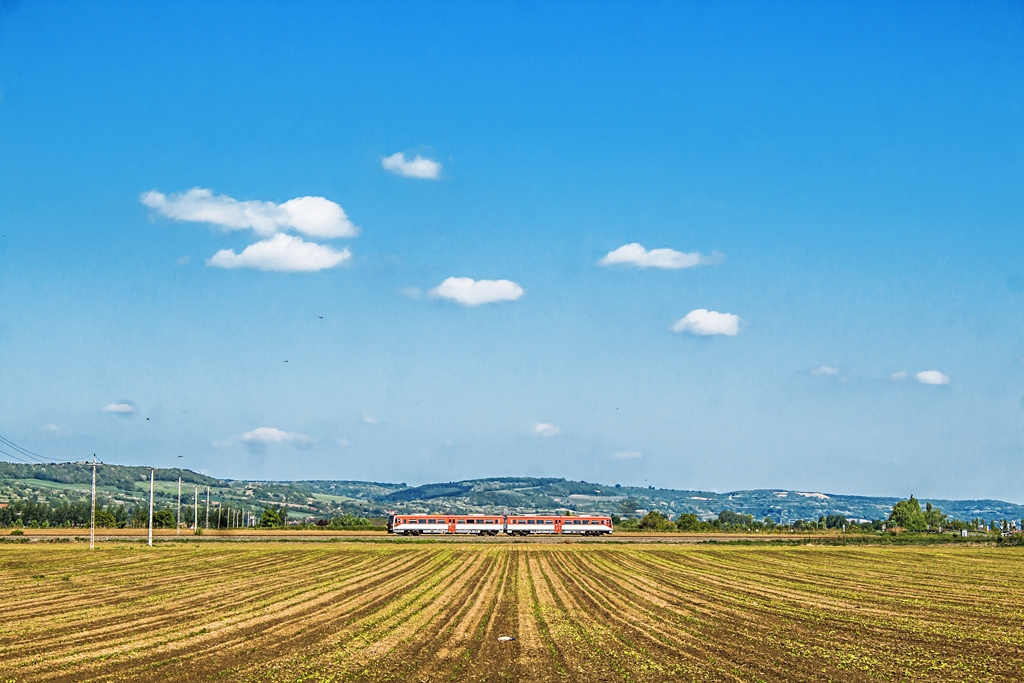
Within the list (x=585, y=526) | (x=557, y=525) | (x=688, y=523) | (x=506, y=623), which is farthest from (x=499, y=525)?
(x=506, y=623)

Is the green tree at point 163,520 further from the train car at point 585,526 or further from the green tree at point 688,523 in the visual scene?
the green tree at point 688,523

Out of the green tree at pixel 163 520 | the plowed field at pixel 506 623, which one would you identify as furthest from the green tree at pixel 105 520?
the plowed field at pixel 506 623

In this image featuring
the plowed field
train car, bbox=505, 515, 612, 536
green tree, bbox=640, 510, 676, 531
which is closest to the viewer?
the plowed field

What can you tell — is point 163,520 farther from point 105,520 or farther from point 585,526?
point 585,526

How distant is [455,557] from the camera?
77.9m

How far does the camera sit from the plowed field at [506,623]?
82.2 ft

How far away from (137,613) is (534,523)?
116193 millimetres

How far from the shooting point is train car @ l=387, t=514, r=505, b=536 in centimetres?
14375

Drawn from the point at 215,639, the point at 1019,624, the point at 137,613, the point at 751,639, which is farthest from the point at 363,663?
the point at 1019,624

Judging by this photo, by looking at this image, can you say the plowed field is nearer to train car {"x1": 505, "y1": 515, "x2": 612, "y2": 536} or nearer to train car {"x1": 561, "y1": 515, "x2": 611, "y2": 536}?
train car {"x1": 505, "y1": 515, "x2": 612, "y2": 536}

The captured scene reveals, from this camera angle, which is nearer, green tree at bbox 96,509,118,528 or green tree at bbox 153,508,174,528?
green tree at bbox 153,508,174,528

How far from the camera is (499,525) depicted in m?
148

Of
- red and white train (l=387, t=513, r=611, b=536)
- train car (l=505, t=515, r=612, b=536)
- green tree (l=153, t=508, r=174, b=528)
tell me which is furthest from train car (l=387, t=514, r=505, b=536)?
green tree (l=153, t=508, r=174, b=528)

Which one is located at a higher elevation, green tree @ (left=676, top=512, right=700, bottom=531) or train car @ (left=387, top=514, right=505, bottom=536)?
train car @ (left=387, top=514, right=505, bottom=536)
